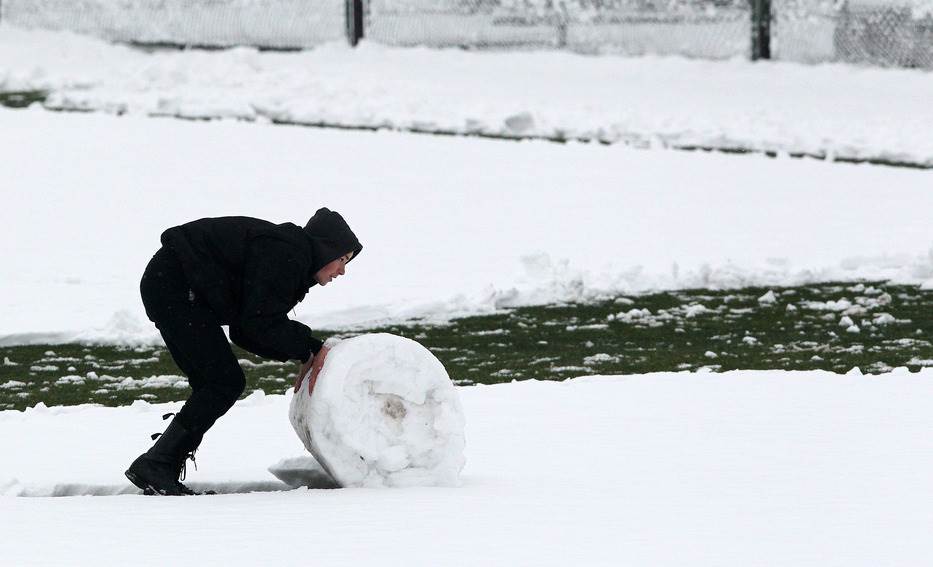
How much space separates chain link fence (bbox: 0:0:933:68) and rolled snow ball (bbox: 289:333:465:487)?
1330 centimetres

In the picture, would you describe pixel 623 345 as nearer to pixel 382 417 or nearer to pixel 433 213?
pixel 382 417

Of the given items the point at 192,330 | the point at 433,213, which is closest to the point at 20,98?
the point at 433,213

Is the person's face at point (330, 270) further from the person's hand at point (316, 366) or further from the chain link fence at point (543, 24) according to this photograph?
the chain link fence at point (543, 24)

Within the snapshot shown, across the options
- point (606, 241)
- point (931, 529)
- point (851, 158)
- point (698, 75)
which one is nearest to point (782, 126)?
point (851, 158)

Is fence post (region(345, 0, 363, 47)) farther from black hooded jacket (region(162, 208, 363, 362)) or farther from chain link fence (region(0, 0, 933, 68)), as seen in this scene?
black hooded jacket (region(162, 208, 363, 362))

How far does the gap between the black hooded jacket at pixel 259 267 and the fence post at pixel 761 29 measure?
1363cm

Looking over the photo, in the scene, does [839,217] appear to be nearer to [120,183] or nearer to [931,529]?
[120,183]

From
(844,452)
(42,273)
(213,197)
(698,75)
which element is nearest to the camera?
(844,452)

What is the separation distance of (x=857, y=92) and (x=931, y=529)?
1282 cm

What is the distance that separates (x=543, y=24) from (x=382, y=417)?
49.3 feet

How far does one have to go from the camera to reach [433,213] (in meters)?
13.2

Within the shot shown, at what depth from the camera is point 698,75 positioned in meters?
18.2

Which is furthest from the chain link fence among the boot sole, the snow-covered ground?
the boot sole

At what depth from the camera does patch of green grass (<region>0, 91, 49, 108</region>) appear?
1803 cm
